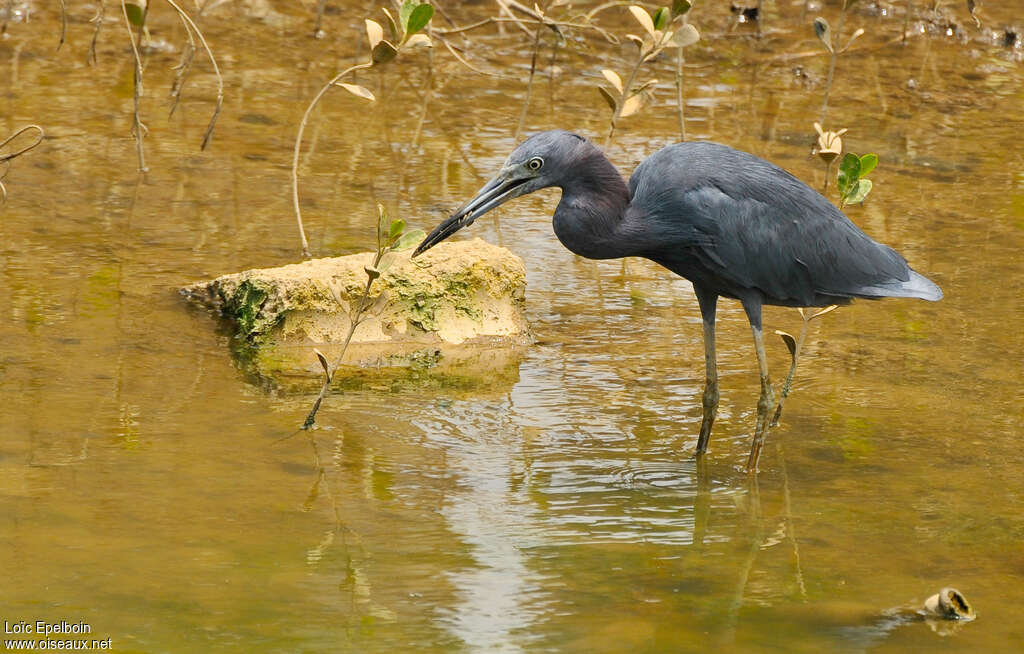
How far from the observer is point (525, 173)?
500 centimetres

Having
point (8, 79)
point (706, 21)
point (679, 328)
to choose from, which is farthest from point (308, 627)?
Result: point (706, 21)

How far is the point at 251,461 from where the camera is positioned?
487 centimetres

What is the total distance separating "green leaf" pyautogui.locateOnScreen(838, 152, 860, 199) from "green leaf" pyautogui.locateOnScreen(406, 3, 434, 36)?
1728mm

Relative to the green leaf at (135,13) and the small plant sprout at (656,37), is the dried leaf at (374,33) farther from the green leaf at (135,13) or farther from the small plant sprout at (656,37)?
the green leaf at (135,13)

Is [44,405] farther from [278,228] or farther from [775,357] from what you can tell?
[775,357]

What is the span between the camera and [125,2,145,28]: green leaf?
673cm

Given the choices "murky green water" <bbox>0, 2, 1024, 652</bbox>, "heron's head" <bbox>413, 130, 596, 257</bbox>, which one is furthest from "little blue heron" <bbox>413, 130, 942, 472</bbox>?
"murky green water" <bbox>0, 2, 1024, 652</bbox>

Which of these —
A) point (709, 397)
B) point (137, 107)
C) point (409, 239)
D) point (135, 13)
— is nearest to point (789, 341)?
point (709, 397)

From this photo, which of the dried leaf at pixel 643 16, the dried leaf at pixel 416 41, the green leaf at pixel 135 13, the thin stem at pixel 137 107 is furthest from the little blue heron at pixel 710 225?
the thin stem at pixel 137 107

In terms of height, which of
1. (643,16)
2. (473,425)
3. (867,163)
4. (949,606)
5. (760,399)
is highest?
(643,16)

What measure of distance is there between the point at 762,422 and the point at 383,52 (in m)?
2.14

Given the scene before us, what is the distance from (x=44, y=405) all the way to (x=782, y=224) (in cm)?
280

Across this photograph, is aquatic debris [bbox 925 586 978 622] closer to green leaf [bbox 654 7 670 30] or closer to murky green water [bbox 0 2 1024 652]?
murky green water [bbox 0 2 1024 652]

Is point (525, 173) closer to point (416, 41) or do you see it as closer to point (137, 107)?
point (416, 41)
